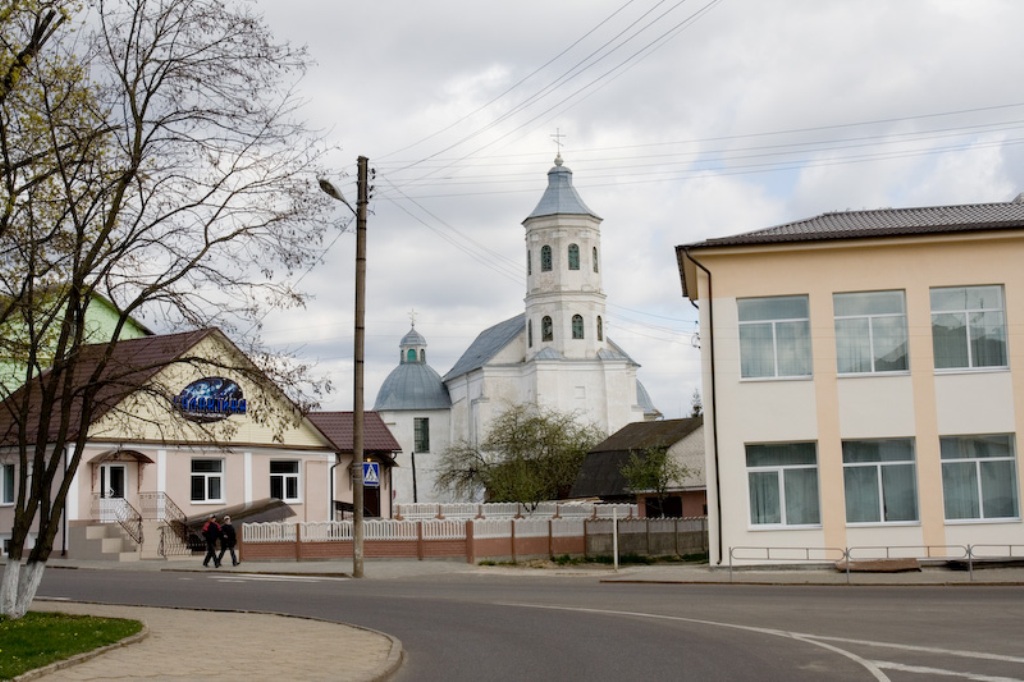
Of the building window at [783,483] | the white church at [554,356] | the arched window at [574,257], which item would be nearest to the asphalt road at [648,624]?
the building window at [783,483]

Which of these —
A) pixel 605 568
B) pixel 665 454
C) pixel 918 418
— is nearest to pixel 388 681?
pixel 918 418

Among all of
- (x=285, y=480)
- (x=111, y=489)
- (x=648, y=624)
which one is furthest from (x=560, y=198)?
(x=648, y=624)

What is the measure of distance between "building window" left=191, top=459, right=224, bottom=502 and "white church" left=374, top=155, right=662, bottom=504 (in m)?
56.4

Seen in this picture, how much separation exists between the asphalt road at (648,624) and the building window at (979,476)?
6.03 metres

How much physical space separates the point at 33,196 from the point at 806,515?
65.7 ft

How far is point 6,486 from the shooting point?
44719 mm

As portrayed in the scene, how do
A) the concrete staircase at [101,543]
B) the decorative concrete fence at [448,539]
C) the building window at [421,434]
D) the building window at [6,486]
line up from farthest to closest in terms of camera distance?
the building window at [421,434] → the building window at [6,486] → the concrete staircase at [101,543] → the decorative concrete fence at [448,539]

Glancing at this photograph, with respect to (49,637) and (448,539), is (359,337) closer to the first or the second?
(448,539)

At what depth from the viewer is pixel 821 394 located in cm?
3025

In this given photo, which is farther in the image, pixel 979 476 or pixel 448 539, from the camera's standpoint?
pixel 448 539

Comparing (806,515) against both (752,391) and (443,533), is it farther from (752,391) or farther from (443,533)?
(443,533)

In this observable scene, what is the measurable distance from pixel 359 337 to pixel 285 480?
70.9 feet

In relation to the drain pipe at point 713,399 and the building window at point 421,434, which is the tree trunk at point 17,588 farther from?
the building window at point 421,434

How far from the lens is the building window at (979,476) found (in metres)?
29.7
